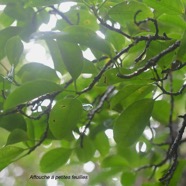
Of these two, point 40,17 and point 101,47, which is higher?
point 40,17

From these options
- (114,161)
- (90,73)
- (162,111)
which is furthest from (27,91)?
(114,161)

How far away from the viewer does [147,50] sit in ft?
2.73

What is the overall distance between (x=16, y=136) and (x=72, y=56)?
0.30m

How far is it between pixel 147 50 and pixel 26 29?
1.15 ft

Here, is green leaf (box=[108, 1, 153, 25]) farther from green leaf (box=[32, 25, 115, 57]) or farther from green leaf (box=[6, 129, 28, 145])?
green leaf (box=[6, 129, 28, 145])

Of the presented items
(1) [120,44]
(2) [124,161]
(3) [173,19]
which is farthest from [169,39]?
(2) [124,161]

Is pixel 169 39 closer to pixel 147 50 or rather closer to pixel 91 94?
pixel 147 50

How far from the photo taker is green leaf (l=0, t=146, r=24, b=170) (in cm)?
91

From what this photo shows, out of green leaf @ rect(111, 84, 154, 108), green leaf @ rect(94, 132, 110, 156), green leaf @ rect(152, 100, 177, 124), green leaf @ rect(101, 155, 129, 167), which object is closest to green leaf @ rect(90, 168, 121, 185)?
green leaf @ rect(101, 155, 129, 167)

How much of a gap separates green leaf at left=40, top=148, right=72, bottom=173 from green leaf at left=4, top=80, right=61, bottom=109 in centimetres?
38

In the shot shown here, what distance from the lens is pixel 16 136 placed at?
37.9 inches

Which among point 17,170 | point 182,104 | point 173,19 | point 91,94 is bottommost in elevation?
point 17,170

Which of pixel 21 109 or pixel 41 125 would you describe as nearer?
pixel 21 109

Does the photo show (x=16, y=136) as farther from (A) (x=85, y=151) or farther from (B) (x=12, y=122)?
(A) (x=85, y=151)
